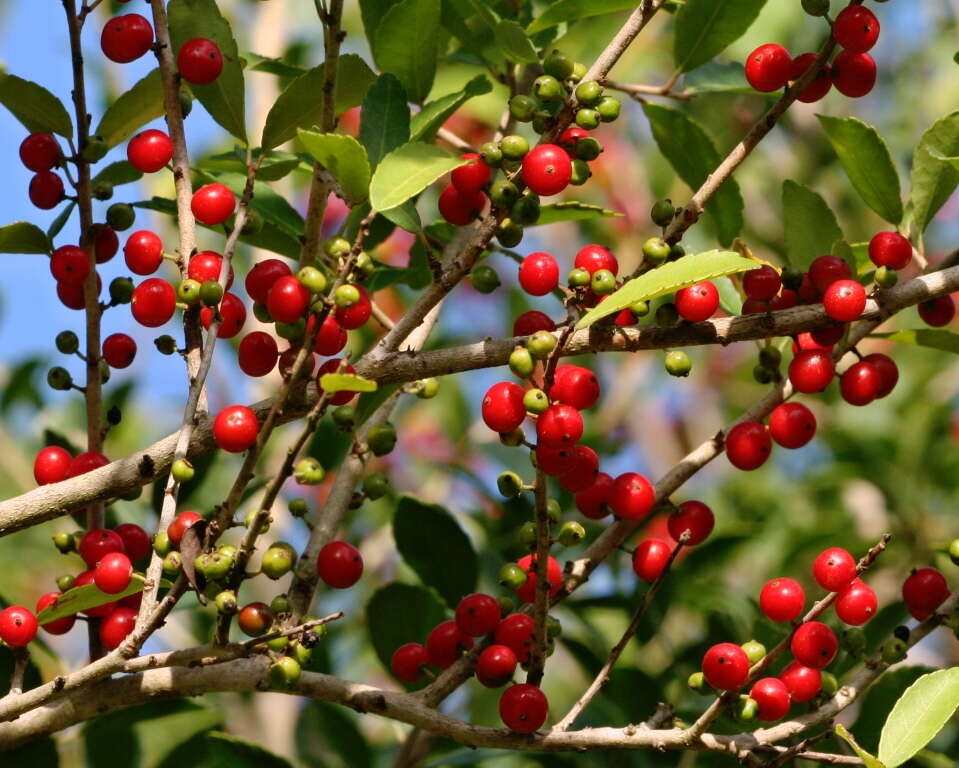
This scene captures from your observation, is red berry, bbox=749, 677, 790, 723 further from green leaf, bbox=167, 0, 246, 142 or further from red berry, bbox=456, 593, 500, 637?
green leaf, bbox=167, 0, 246, 142

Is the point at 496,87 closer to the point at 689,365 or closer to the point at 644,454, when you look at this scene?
the point at 689,365

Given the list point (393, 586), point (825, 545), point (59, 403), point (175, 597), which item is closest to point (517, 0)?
point (393, 586)

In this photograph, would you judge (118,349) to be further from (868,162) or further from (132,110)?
(868,162)

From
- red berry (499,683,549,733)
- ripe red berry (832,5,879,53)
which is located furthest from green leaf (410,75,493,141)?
red berry (499,683,549,733)

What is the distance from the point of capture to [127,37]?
1.65 m

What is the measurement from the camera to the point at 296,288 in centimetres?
142

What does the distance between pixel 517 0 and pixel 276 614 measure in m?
1.14

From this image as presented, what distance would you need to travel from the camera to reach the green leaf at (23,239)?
1.69 m

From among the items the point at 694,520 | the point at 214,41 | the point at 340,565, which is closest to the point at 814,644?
the point at 694,520

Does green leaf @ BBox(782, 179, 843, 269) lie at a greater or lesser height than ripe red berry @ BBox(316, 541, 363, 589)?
greater

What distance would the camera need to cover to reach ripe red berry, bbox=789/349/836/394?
164cm

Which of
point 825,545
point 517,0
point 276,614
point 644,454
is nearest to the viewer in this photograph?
point 276,614

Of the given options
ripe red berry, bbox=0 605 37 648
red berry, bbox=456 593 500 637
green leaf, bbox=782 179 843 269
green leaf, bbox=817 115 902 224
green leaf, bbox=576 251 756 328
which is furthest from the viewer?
green leaf, bbox=782 179 843 269

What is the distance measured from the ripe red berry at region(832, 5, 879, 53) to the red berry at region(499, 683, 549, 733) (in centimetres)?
91
